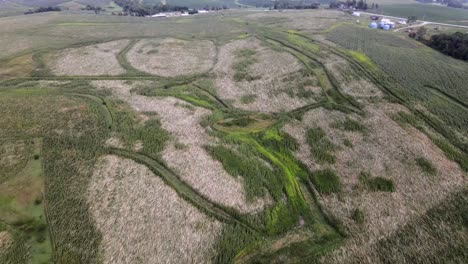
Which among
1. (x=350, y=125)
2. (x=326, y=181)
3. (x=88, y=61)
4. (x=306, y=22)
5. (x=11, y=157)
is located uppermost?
(x=306, y=22)

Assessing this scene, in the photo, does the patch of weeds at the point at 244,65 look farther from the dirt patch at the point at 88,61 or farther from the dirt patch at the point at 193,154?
the dirt patch at the point at 88,61

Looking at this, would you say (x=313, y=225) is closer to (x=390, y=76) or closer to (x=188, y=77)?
(x=188, y=77)

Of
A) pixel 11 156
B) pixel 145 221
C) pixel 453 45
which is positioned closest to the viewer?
pixel 145 221

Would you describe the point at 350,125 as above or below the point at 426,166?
above

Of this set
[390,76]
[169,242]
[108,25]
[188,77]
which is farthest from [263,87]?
[108,25]

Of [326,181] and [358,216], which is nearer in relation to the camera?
[358,216]

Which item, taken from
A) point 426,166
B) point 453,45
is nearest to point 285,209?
point 426,166

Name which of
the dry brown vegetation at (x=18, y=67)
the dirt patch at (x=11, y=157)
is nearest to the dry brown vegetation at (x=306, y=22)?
the dry brown vegetation at (x=18, y=67)

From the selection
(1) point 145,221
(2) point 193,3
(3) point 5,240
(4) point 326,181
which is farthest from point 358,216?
(2) point 193,3

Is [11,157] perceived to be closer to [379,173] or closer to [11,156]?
[11,156]

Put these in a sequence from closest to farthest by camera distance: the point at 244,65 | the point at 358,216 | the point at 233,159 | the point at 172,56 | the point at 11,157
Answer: the point at 358,216 < the point at 11,157 < the point at 233,159 < the point at 244,65 < the point at 172,56
